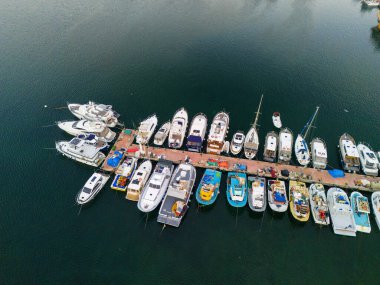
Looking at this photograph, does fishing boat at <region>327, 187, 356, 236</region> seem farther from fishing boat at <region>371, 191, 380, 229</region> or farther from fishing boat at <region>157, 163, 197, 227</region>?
fishing boat at <region>157, 163, 197, 227</region>

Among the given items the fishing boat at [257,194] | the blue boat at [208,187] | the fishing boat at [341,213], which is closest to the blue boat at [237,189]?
the fishing boat at [257,194]

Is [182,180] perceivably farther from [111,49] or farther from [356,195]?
[111,49]

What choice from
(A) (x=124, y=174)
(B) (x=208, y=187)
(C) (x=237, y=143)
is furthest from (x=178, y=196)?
(C) (x=237, y=143)

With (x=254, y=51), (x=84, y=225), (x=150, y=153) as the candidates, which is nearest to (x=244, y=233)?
(x=150, y=153)

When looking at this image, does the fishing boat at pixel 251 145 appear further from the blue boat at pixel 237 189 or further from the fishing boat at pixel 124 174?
the fishing boat at pixel 124 174

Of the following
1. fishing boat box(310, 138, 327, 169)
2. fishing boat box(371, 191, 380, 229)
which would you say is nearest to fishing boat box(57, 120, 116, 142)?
fishing boat box(310, 138, 327, 169)

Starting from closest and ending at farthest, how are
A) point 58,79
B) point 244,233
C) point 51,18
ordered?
point 244,233 → point 58,79 → point 51,18
